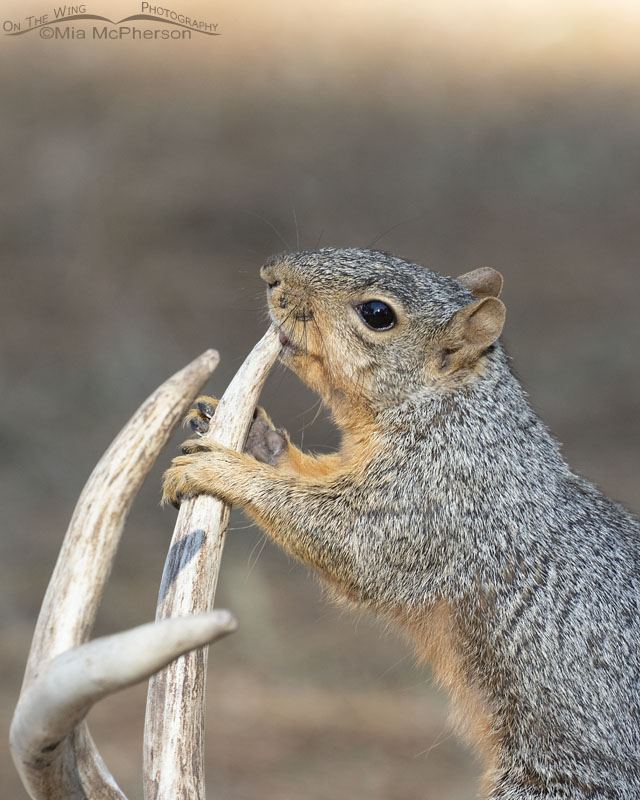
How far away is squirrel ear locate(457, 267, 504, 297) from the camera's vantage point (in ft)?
5.74

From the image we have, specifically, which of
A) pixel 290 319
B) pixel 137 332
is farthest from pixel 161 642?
pixel 137 332

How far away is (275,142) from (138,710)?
2.54m

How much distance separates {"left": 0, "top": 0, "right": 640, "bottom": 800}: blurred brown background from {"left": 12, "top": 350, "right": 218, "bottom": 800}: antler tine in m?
2.58

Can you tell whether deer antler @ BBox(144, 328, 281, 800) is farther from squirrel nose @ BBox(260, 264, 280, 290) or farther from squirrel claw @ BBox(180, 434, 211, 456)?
squirrel nose @ BBox(260, 264, 280, 290)

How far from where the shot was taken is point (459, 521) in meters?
1.49

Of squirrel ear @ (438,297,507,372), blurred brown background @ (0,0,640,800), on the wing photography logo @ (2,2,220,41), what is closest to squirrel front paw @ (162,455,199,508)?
squirrel ear @ (438,297,507,372)

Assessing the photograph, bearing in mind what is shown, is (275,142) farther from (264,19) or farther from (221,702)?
(221,702)

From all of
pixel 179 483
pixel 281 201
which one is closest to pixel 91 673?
pixel 179 483

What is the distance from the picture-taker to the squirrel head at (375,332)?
1.52 metres

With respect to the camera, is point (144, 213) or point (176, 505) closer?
point (176, 505)

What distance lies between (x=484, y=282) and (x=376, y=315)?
32 cm

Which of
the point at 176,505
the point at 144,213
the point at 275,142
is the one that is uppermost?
the point at 275,142

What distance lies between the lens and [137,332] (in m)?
4.15

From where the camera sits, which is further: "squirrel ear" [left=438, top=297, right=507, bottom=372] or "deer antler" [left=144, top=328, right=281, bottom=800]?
"squirrel ear" [left=438, top=297, right=507, bottom=372]
